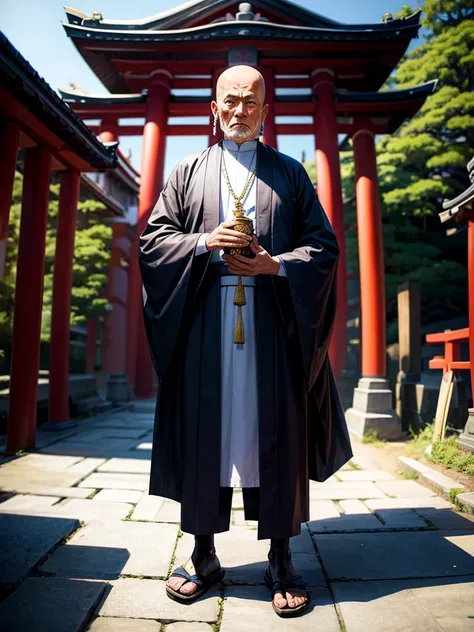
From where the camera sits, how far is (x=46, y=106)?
4238mm

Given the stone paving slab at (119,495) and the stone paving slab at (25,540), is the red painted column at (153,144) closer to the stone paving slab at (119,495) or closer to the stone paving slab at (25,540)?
the stone paving slab at (119,495)

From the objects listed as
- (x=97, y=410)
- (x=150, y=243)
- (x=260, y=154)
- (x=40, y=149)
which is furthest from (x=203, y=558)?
(x=97, y=410)

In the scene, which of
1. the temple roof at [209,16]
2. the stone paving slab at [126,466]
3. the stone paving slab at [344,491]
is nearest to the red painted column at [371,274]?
the temple roof at [209,16]

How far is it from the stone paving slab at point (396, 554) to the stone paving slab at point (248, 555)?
0.08 m

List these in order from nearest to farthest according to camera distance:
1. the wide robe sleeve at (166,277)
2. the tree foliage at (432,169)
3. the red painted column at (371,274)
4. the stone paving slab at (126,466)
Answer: the wide robe sleeve at (166,277) < the stone paving slab at (126,466) < the red painted column at (371,274) < the tree foliage at (432,169)

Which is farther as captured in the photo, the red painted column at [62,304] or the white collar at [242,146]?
the red painted column at [62,304]

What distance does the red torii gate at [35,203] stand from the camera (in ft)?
13.2

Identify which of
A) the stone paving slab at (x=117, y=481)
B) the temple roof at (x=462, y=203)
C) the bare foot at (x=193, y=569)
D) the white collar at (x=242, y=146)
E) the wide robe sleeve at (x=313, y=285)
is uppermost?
the temple roof at (x=462, y=203)

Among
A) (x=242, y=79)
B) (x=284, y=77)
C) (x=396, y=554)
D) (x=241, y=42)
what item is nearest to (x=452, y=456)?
(x=396, y=554)

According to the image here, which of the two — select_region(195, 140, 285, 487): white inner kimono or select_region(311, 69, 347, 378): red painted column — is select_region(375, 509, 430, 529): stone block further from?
select_region(311, 69, 347, 378): red painted column

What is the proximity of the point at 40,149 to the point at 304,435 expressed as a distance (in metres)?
4.79

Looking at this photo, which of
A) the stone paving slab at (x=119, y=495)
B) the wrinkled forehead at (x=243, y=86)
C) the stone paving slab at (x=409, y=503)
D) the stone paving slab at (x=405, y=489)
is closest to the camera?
the wrinkled forehead at (x=243, y=86)

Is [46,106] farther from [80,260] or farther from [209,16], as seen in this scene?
[80,260]

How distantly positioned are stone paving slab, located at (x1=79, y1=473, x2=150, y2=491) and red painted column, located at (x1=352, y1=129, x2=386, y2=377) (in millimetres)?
4216
